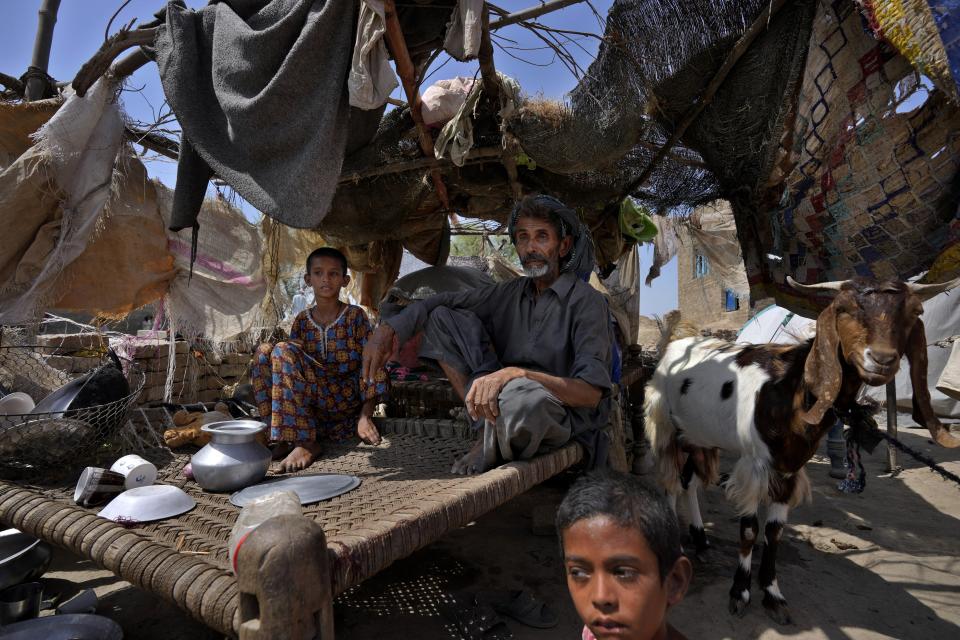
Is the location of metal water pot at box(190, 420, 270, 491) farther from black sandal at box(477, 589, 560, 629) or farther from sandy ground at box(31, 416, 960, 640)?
black sandal at box(477, 589, 560, 629)

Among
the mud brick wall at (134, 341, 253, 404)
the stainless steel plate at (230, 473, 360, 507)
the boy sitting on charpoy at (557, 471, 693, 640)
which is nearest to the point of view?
the boy sitting on charpoy at (557, 471, 693, 640)

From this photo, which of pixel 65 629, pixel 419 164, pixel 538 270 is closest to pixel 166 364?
pixel 419 164

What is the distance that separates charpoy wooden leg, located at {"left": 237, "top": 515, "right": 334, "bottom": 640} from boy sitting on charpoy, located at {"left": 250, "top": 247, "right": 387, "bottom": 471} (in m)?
1.84

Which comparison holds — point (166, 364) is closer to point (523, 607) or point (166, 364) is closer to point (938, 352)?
point (523, 607)

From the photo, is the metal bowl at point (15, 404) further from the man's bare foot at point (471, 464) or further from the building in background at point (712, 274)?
the building in background at point (712, 274)

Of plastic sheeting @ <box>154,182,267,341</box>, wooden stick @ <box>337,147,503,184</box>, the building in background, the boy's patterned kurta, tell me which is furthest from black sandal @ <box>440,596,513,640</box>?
the building in background

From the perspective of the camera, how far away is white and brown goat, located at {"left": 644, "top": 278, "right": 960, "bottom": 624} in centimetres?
212

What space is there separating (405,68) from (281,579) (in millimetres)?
2620

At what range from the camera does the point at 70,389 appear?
8.73ft

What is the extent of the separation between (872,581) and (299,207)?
3.96m

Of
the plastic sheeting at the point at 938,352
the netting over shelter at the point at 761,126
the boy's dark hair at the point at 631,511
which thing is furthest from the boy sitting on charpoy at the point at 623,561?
the plastic sheeting at the point at 938,352

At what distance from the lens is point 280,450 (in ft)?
9.62

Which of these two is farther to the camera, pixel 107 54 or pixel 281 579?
pixel 107 54

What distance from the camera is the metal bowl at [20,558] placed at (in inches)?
85.9
